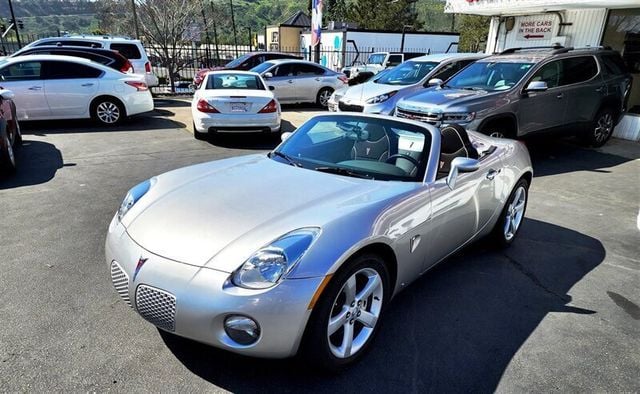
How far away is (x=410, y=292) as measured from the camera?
3.53 metres

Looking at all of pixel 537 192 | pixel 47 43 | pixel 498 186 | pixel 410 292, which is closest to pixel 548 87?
pixel 537 192

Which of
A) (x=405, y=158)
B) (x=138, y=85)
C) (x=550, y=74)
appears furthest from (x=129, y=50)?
(x=405, y=158)

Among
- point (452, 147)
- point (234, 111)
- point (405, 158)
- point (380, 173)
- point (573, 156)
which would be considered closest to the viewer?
point (380, 173)

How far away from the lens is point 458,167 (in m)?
3.22

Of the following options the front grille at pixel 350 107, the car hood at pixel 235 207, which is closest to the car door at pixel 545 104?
the front grille at pixel 350 107

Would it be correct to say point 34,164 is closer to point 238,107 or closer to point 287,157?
point 238,107

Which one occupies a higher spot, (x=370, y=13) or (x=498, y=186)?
(x=370, y=13)

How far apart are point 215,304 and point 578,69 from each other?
8868 millimetres

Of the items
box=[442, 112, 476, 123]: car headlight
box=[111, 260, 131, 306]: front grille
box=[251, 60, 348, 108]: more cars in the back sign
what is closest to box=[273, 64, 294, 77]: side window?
box=[251, 60, 348, 108]: more cars in the back sign

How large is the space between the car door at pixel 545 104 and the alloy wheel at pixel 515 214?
3580 millimetres

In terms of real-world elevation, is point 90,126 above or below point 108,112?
below

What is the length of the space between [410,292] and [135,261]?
6.95 feet

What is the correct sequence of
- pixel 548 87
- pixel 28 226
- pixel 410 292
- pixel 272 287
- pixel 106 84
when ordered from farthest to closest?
1. pixel 106 84
2. pixel 548 87
3. pixel 28 226
4. pixel 410 292
5. pixel 272 287

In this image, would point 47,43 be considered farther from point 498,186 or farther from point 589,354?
point 589,354
